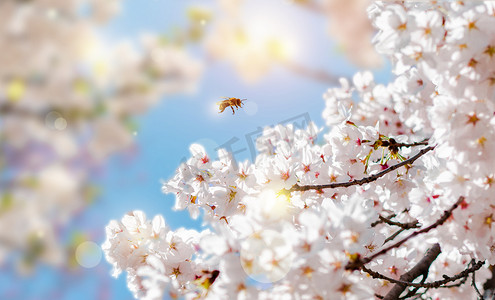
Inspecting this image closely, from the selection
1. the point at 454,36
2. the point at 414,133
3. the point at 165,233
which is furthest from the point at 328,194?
the point at 414,133

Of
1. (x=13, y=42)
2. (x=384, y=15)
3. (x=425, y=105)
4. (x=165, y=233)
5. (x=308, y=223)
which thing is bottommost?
(x=308, y=223)

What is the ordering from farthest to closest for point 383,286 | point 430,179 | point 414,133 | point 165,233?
point 414,133
point 383,286
point 165,233
point 430,179

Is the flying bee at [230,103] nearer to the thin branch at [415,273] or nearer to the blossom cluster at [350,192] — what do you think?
the blossom cluster at [350,192]

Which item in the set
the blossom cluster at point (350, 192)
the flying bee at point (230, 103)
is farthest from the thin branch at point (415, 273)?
the flying bee at point (230, 103)

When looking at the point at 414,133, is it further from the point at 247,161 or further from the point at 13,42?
the point at 13,42

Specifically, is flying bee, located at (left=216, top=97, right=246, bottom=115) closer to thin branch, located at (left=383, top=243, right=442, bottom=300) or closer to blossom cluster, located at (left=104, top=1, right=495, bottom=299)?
blossom cluster, located at (left=104, top=1, right=495, bottom=299)

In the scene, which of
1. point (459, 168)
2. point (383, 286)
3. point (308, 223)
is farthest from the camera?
point (383, 286)

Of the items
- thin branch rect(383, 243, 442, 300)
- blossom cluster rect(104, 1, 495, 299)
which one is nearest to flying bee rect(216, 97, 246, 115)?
blossom cluster rect(104, 1, 495, 299)

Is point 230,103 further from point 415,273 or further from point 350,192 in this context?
point 415,273
